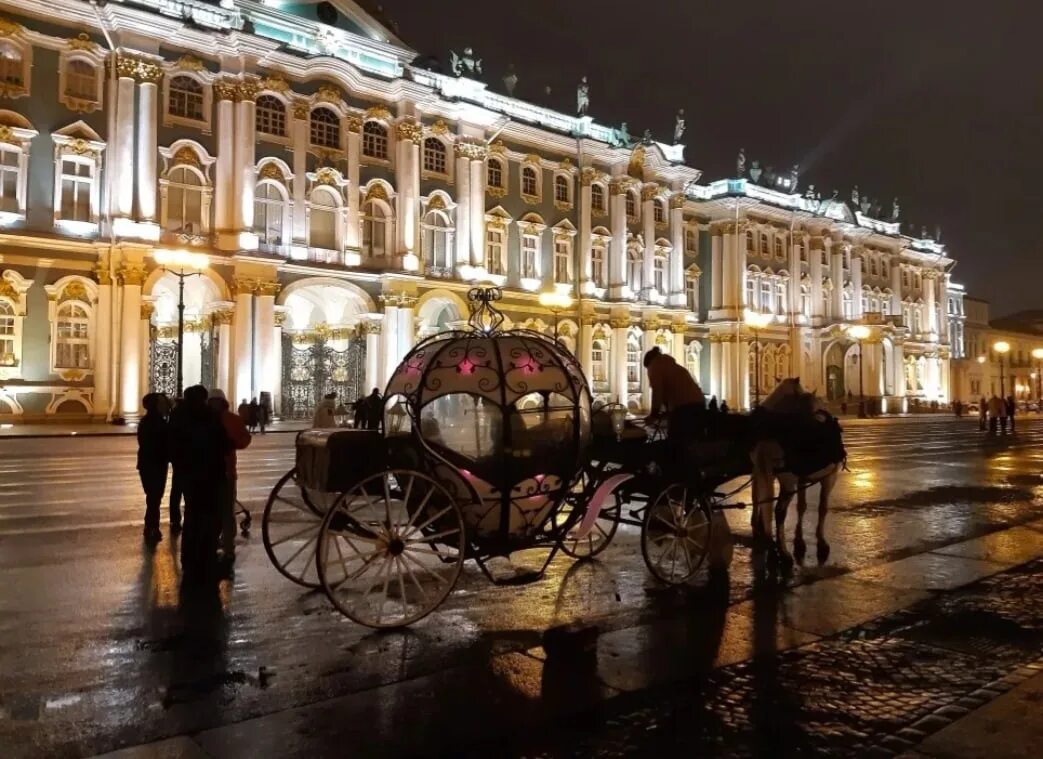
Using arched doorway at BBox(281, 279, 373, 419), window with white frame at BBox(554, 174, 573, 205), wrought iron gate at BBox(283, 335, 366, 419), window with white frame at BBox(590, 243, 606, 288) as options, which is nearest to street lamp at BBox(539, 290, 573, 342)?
window with white frame at BBox(590, 243, 606, 288)

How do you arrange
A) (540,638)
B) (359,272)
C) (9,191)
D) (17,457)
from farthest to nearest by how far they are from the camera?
(359,272), (9,191), (17,457), (540,638)

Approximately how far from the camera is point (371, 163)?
40.0 meters

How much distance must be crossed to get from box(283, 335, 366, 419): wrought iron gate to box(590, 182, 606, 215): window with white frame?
17.5 meters

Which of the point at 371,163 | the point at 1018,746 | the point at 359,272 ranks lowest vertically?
the point at 1018,746

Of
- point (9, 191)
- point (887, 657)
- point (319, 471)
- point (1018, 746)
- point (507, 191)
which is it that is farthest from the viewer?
point (507, 191)

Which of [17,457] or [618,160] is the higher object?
[618,160]

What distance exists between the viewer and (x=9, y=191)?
31.2m

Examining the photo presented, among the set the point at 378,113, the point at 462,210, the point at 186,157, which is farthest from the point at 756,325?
the point at 186,157

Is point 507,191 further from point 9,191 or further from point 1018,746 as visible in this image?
point 1018,746

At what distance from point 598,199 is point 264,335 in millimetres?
22745

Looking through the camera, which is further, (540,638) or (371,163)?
(371,163)

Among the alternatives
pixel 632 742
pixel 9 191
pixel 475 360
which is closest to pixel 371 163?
pixel 9 191

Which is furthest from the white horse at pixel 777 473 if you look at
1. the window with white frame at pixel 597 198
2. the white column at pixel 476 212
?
the window with white frame at pixel 597 198

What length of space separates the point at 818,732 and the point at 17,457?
21.2 m
